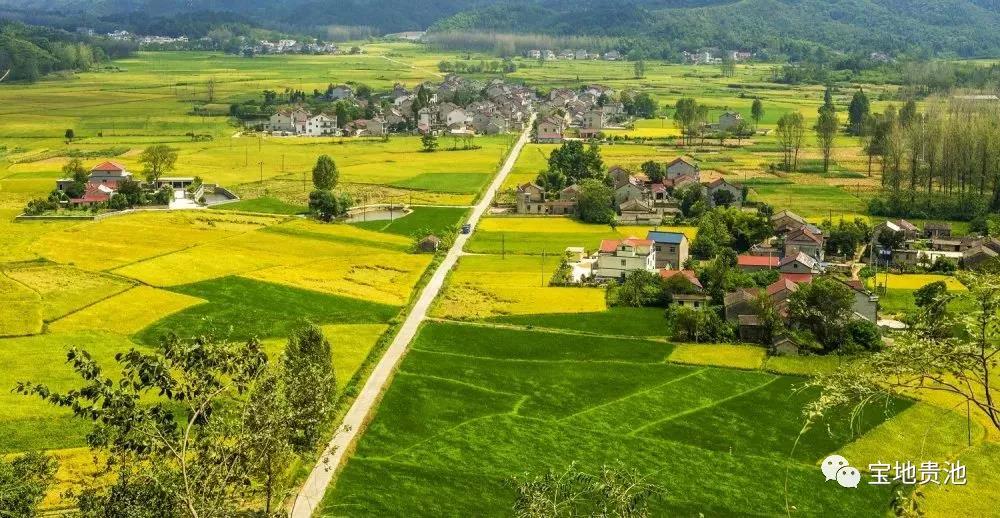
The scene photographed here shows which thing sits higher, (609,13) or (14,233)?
(609,13)

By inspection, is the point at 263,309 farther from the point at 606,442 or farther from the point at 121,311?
the point at 606,442

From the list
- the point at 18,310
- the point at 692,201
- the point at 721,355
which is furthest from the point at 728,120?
the point at 18,310

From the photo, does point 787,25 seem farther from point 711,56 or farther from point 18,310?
point 18,310

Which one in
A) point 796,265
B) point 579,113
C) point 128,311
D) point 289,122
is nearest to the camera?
point 128,311

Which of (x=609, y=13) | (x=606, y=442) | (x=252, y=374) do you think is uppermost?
(x=609, y=13)

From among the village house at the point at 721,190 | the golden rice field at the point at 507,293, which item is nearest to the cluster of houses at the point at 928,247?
the village house at the point at 721,190

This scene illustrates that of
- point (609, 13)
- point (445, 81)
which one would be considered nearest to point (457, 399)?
point (445, 81)

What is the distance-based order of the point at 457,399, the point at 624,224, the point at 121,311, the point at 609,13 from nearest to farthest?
the point at 457,399, the point at 121,311, the point at 624,224, the point at 609,13

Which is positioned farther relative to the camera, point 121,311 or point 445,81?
point 445,81
